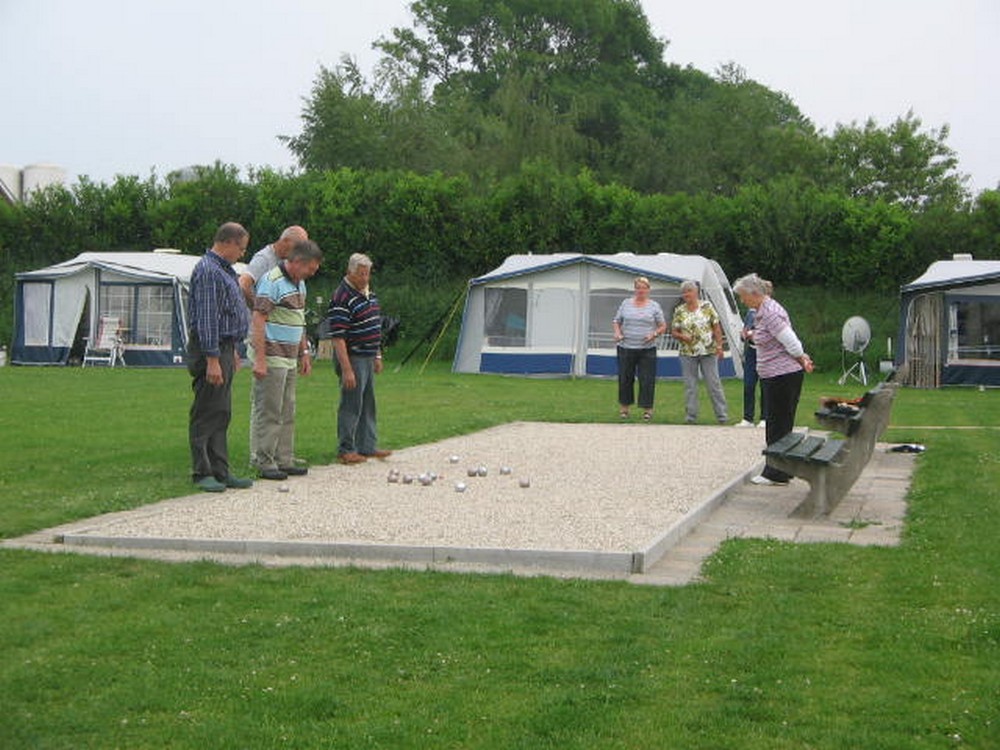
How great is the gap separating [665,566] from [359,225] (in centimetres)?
2922

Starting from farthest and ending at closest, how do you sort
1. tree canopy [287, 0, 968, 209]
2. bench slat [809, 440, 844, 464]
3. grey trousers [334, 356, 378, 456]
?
tree canopy [287, 0, 968, 209]
grey trousers [334, 356, 378, 456]
bench slat [809, 440, 844, 464]

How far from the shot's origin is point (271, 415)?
969 cm

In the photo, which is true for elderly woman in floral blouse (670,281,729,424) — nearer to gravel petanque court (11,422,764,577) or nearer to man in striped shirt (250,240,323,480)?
gravel petanque court (11,422,764,577)

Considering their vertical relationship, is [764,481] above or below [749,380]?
below

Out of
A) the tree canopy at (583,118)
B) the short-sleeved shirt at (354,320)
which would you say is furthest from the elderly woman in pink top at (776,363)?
the tree canopy at (583,118)

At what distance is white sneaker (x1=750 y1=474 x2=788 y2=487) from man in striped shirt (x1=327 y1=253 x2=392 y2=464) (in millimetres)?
2918

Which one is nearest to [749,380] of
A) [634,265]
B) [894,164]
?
[634,265]

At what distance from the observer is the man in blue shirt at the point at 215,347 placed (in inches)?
352

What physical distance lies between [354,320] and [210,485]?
2.15 m

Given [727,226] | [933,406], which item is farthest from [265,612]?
[727,226]

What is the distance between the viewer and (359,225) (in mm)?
35375

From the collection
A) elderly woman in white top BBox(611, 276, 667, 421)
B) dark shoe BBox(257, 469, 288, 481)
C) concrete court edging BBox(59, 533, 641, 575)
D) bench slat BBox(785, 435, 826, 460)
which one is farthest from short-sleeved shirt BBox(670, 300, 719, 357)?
concrete court edging BBox(59, 533, 641, 575)

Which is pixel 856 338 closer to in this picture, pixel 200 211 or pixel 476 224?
pixel 476 224

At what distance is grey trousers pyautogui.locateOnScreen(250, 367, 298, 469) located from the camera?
31.8 ft
